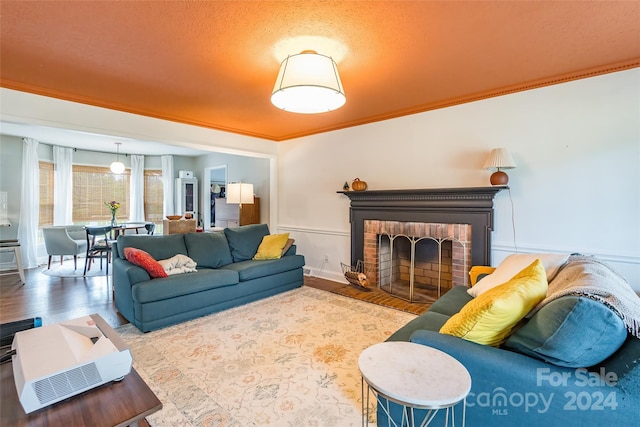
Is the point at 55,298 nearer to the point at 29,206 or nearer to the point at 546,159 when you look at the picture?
the point at 29,206

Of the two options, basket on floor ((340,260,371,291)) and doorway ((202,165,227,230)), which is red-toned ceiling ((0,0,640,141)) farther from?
doorway ((202,165,227,230))

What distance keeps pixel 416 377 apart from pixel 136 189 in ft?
27.6

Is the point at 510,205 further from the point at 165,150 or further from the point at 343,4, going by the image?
the point at 165,150

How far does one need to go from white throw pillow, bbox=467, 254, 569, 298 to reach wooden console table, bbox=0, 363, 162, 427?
226 centimetres

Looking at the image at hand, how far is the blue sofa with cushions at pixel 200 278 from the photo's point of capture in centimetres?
299

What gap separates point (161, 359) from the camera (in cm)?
243

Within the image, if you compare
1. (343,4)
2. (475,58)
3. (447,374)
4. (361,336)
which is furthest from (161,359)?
(475,58)

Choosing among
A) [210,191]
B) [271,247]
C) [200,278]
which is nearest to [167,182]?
[210,191]

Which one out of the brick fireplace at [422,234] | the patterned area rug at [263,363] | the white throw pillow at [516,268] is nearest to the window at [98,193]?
the patterned area rug at [263,363]

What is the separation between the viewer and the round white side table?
42.9 inches

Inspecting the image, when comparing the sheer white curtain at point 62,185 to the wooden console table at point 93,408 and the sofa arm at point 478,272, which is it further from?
the sofa arm at point 478,272

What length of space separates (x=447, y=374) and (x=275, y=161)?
496cm

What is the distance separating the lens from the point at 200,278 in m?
3.29

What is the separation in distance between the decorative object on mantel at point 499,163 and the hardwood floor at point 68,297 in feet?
5.33
